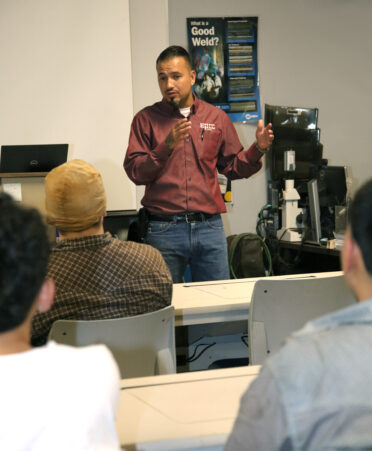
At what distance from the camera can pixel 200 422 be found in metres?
1.07

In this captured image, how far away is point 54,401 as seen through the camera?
2.73 feet

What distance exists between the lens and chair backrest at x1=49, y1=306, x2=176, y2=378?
1.62 metres

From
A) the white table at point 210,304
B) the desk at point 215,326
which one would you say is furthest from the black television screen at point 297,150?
the white table at point 210,304

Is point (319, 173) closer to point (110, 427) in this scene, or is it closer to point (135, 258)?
point (135, 258)

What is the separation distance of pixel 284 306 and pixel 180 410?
1008mm

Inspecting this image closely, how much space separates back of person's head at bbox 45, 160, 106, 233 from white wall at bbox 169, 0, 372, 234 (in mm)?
3418

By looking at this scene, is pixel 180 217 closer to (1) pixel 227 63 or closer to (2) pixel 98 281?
(2) pixel 98 281

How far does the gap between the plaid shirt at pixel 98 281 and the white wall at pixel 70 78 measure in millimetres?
2549

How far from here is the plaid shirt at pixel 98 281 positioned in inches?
68.2

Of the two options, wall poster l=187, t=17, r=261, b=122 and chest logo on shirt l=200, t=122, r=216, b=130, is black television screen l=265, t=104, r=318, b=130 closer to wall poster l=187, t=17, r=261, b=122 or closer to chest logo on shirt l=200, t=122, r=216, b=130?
wall poster l=187, t=17, r=261, b=122

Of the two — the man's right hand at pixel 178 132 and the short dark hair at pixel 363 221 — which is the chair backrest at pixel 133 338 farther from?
the man's right hand at pixel 178 132

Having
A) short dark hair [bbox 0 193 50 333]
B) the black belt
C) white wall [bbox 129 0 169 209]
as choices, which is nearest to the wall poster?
white wall [bbox 129 0 169 209]

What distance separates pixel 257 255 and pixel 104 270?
287cm

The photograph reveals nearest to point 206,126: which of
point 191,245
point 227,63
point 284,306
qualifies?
point 191,245
